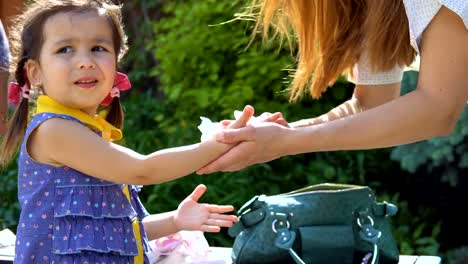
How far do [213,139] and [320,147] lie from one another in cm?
30

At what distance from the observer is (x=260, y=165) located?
17.0 ft

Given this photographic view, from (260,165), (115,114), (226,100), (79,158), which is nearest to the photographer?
(79,158)

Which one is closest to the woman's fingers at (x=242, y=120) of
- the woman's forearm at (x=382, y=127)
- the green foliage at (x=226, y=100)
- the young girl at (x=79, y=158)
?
the young girl at (x=79, y=158)

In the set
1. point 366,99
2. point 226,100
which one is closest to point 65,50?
point 366,99

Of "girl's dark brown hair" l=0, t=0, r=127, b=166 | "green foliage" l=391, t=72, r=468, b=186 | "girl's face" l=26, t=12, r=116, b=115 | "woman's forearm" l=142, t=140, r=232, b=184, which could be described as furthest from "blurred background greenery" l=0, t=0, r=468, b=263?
"woman's forearm" l=142, t=140, r=232, b=184

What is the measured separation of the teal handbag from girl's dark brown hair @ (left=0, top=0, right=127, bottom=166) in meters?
0.70

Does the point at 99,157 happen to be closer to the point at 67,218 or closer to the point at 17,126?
the point at 67,218

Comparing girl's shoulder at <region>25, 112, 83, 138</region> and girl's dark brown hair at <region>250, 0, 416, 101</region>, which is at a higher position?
girl's dark brown hair at <region>250, 0, 416, 101</region>

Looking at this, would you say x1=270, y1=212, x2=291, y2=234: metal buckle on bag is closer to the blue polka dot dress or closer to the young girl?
the young girl

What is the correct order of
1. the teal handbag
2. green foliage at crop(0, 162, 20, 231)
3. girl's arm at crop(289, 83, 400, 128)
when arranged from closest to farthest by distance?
the teal handbag
girl's arm at crop(289, 83, 400, 128)
green foliage at crop(0, 162, 20, 231)

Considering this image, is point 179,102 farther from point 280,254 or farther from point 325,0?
point 280,254

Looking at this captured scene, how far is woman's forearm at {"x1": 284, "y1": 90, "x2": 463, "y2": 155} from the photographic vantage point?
109 inches

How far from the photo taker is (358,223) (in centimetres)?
259

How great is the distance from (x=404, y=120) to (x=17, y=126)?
1.12 meters
